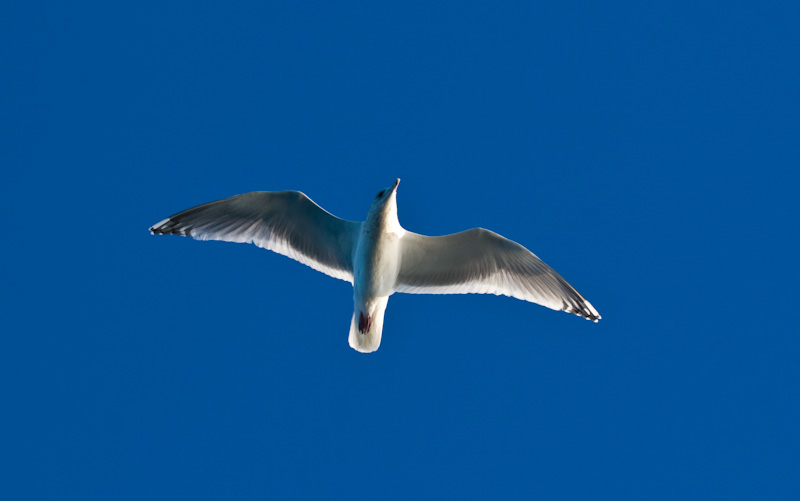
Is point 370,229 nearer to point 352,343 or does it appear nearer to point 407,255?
point 407,255

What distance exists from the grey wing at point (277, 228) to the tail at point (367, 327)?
0.46 meters

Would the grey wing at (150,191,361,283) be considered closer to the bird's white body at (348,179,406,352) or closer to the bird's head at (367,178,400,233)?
the bird's white body at (348,179,406,352)

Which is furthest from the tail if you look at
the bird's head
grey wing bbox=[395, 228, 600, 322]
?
the bird's head

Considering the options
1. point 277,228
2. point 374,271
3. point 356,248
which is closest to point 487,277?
point 374,271

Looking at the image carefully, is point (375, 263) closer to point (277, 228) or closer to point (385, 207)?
point (385, 207)

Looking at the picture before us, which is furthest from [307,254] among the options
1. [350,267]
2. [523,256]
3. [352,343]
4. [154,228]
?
[523,256]

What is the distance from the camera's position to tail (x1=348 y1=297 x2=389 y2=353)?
27.0ft

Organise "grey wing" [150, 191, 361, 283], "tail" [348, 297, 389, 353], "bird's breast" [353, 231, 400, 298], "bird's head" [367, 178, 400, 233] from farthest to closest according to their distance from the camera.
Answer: "grey wing" [150, 191, 361, 283] < "tail" [348, 297, 389, 353] < "bird's breast" [353, 231, 400, 298] < "bird's head" [367, 178, 400, 233]

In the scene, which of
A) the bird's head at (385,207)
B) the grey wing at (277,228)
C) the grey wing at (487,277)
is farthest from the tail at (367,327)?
the bird's head at (385,207)

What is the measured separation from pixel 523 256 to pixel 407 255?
47.1 inches

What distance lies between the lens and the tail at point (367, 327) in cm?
823

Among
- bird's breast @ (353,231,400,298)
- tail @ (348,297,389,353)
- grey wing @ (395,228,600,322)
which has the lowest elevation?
tail @ (348,297,389,353)

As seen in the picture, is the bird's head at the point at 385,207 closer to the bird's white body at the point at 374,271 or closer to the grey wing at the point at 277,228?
the bird's white body at the point at 374,271

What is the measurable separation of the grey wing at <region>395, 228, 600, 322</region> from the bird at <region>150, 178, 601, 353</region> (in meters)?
0.01
